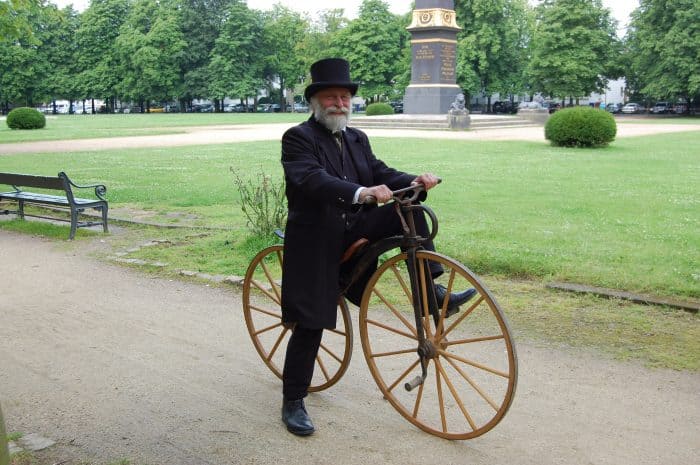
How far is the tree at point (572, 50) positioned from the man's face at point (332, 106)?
6387 centimetres

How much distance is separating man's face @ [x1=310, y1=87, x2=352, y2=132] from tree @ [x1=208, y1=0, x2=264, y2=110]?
7764 centimetres

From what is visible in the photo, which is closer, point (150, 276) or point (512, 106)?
point (150, 276)

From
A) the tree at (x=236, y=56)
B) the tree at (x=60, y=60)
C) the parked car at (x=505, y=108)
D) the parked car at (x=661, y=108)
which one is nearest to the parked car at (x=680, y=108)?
the parked car at (x=661, y=108)

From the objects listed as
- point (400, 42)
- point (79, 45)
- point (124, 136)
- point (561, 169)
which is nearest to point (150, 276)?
point (561, 169)

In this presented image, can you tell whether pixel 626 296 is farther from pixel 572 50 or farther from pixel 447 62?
pixel 572 50

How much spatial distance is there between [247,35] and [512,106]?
28634mm

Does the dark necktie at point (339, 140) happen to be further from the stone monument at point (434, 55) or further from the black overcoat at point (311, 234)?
the stone monument at point (434, 55)

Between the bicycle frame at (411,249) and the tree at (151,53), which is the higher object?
the tree at (151,53)

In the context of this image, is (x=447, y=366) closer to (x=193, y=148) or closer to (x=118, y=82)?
(x=193, y=148)

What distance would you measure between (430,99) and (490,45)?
30.9 meters

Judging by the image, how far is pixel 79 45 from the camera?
281 ft

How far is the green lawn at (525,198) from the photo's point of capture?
8.02 m

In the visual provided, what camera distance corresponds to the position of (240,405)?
181 inches

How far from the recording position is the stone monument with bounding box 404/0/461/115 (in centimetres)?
3997
